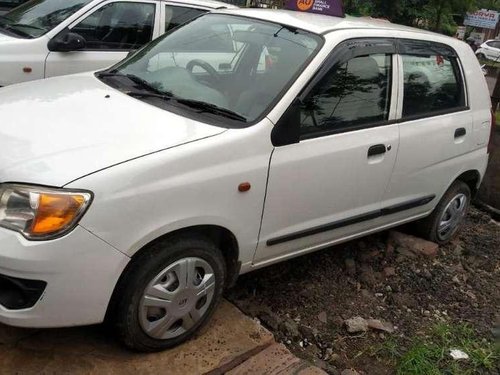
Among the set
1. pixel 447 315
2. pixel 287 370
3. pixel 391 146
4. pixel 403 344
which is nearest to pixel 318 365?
pixel 287 370

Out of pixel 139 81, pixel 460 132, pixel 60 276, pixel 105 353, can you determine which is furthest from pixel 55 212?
pixel 460 132

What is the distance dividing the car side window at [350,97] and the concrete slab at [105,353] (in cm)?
121

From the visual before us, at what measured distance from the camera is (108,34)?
5844mm

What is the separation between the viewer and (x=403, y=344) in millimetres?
3377

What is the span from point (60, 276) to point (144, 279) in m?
0.39

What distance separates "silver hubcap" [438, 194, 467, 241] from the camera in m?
4.61

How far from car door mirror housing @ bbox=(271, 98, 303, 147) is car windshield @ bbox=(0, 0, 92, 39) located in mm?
3513

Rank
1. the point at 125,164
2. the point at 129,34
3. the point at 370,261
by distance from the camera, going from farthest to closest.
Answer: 1. the point at 129,34
2. the point at 370,261
3. the point at 125,164

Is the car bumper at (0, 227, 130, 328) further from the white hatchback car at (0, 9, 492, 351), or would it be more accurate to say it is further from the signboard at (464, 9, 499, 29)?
the signboard at (464, 9, 499, 29)

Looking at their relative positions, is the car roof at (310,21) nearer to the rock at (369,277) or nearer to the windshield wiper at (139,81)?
the windshield wiper at (139,81)

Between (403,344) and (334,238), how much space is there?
75 centimetres

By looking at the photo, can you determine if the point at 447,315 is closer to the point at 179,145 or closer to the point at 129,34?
the point at 179,145

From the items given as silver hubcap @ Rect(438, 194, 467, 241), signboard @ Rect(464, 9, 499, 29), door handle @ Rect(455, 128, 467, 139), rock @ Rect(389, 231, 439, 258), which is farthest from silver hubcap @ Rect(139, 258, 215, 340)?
signboard @ Rect(464, 9, 499, 29)

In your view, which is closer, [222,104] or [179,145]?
[179,145]
